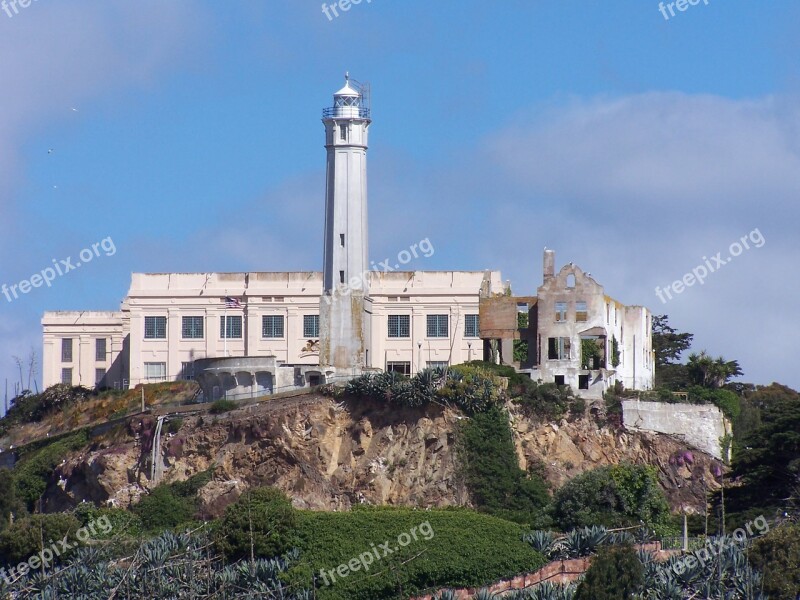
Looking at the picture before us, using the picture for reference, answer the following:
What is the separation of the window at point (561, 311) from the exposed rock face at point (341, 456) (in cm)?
428

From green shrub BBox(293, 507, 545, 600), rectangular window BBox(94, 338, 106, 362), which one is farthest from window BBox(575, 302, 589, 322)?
rectangular window BBox(94, 338, 106, 362)

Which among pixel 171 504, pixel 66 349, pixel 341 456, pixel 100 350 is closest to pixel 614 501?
pixel 341 456

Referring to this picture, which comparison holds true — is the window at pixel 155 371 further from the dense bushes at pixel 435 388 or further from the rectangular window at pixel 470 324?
the dense bushes at pixel 435 388

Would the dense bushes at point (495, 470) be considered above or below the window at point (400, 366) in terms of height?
below

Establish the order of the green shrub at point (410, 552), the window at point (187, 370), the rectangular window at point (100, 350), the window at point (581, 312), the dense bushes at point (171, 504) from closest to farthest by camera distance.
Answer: the green shrub at point (410, 552) → the dense bushes at point (171, 504) → the window at point (581, 312) → the window at point (187, 370) → the rectangular window at point (100, 350)

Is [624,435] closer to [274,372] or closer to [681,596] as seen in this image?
[274,372]

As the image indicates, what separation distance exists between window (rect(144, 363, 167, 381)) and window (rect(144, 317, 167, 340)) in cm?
123

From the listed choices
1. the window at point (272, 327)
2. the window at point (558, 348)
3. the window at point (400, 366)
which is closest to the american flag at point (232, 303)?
the window at point (272, 327)

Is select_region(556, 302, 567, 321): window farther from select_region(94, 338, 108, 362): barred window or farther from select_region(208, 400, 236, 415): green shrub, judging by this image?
select_region(94, 338, 108, 362): barred window

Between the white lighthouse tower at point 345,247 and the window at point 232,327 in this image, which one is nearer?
the white lighthouse tower at point 345,247

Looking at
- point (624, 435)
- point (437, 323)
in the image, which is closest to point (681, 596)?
point (624, 435)

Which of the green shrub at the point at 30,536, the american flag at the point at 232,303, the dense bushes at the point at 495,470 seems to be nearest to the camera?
the green shrub at the point at 30,536

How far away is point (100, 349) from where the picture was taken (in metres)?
88.2

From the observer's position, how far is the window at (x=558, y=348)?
72562mm
